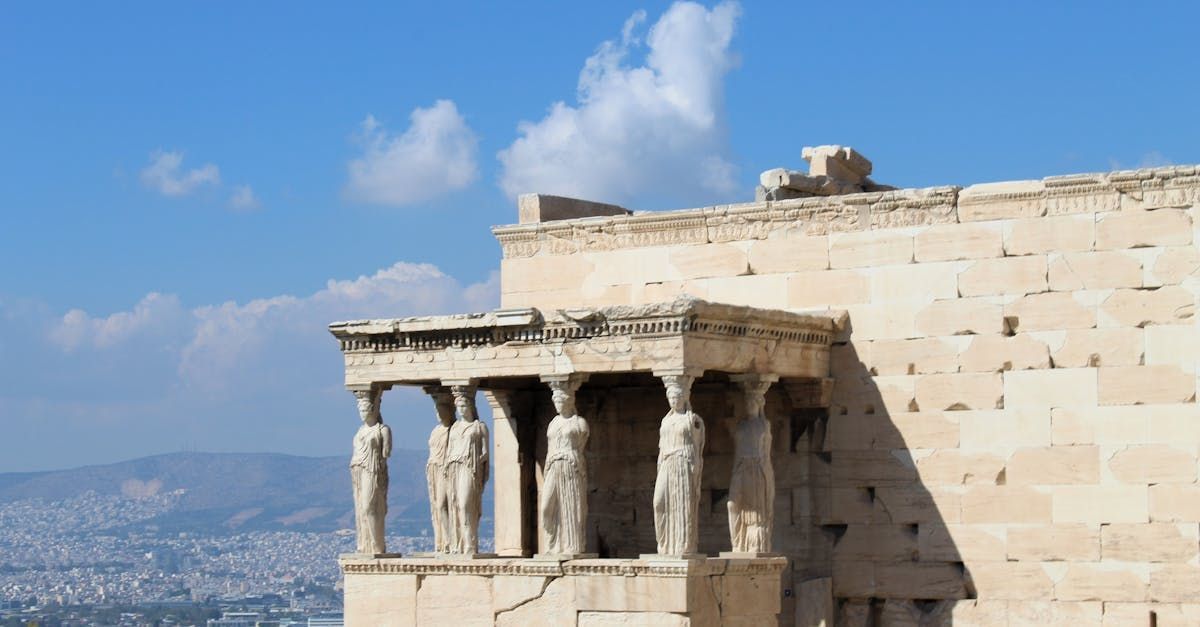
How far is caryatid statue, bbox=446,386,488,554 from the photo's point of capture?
1991 centimetres

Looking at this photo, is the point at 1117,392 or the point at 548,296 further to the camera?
the point at 548,296

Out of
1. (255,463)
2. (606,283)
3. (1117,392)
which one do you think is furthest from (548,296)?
(255,463)

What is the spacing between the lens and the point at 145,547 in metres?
124

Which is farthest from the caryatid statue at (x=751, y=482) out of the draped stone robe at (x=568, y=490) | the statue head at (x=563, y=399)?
the statue head at (x=563, y=399)

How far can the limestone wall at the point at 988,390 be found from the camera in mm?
18797

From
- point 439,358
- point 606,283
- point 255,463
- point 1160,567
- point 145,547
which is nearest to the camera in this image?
point 1160,567

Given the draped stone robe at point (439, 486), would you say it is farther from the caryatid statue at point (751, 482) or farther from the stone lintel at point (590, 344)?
the caryatid statue at point (751, 482)

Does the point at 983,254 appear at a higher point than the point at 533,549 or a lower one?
higher

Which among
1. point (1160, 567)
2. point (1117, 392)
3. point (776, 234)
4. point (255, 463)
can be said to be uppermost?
point (255, 463)

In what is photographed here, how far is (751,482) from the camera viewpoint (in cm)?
1936

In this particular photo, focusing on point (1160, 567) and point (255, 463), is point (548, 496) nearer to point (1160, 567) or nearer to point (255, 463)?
point (1160, 567)

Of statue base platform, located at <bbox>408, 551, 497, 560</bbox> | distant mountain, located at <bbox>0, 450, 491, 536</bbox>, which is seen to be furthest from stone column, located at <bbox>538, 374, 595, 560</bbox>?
distant mountain, located at <bbox>0, 450, 491, 536</bbox>

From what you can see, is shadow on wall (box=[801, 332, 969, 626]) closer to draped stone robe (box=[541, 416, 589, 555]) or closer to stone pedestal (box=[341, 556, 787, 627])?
stone pedestal (box=[341, 556, 787, 627])

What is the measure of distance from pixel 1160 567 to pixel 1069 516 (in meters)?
0.80
